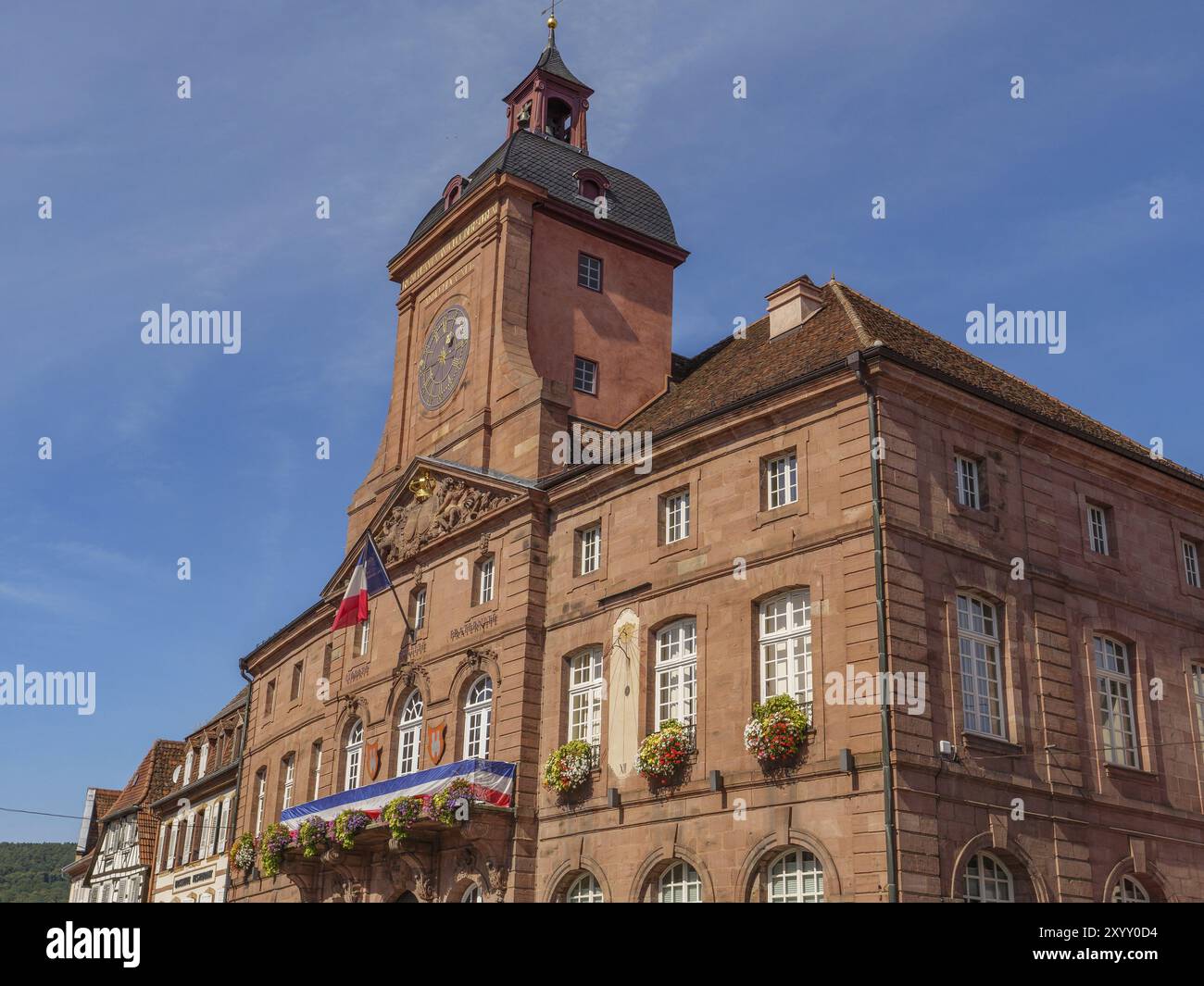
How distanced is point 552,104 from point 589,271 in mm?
7890

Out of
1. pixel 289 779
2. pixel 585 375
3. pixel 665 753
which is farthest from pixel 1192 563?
pixel 289 779

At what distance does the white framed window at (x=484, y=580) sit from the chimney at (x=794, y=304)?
8.83 m

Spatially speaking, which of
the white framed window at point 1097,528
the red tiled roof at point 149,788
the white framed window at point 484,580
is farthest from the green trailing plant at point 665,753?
the red tiled roof at point 149,788

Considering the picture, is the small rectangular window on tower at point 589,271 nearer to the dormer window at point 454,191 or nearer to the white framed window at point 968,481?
the dormer window at point 454,191

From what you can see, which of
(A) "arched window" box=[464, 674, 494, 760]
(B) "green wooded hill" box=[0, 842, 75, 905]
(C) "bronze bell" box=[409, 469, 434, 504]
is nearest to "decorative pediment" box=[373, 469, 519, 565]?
(C) "bronze bell" box=[409, 469, 434, 504]

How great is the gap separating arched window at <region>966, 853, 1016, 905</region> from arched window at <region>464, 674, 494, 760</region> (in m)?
12.1

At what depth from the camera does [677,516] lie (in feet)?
93.7

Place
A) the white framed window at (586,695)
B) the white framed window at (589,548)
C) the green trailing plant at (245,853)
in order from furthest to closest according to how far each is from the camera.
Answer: the green trailing plant at (245,853), the white framed window at (589,548), the white framed window at (586,695)

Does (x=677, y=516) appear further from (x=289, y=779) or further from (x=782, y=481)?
(x=289, y=779)

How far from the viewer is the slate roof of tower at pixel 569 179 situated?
1518 inches

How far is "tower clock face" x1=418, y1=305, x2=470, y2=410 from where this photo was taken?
3800 cm
